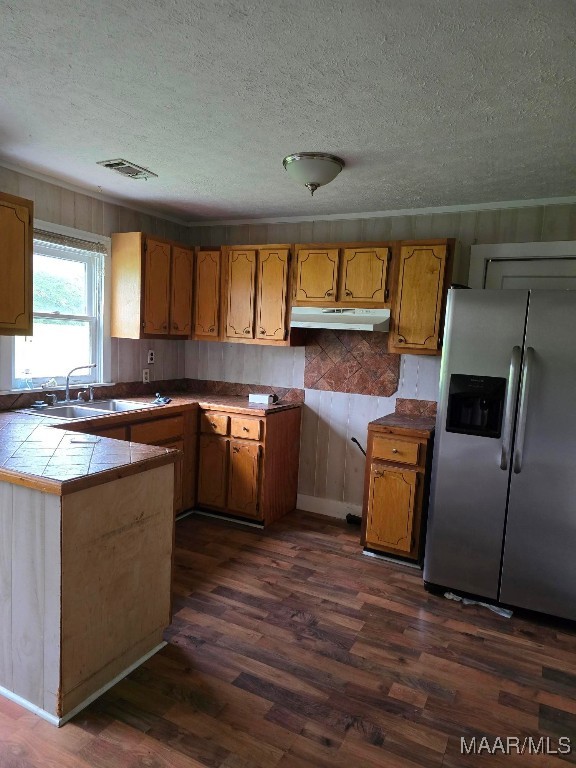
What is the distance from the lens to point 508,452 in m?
2.60

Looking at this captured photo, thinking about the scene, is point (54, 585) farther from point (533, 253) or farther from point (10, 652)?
point (533, 253)

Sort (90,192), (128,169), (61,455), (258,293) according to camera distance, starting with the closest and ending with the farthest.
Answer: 1. (61,455)
2. (128,169)
3. (90,192)
4. (258,293)

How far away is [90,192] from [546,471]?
340 centimetres

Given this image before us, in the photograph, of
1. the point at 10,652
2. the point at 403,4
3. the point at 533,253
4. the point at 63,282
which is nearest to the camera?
the point at 403,4

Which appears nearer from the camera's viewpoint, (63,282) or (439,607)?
(439,607)

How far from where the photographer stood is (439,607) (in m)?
2.71

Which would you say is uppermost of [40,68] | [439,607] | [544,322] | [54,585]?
[40,68]

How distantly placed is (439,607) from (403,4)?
2709 mm

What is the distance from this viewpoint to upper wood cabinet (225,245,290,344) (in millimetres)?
3723

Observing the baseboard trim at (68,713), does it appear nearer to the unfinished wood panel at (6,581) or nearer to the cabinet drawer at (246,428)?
the unfinished wood panel at (6,581)

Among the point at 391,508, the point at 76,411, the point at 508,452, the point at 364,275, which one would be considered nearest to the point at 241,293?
the point at 364,275

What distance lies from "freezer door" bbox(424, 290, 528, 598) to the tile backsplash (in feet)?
3.18

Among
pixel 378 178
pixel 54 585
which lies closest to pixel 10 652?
pixel 54 585

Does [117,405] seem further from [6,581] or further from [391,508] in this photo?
[391,508]
